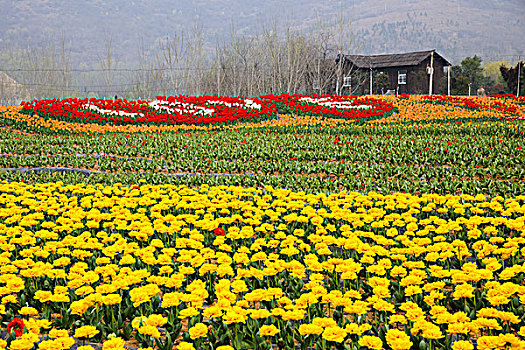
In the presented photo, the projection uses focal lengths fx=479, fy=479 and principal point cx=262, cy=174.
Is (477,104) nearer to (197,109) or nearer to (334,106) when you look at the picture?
(334,106)

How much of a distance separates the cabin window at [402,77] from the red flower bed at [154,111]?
31.2m

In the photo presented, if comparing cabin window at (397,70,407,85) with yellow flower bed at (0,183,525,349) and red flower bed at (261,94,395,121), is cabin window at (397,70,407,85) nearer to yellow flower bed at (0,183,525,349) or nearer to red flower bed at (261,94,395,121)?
red flower bed at (261,94,395,121)

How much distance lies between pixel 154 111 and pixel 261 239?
810 inches

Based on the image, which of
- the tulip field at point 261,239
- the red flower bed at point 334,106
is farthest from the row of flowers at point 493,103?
the tulip field at point 261,239

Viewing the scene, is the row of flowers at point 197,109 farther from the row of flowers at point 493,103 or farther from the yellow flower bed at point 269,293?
the yellow flower bed at point 269,293

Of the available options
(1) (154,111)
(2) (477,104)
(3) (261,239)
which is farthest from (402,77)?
(3) (261,239)

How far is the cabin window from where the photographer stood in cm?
5284

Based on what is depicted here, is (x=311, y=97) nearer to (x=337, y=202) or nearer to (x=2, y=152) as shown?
(x=2, y=152)

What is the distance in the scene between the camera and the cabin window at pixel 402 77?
52.8 metres

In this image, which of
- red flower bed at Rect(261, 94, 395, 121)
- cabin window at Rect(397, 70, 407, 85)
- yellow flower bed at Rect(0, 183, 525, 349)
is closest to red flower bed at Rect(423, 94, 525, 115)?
red flower bed at Rect(261, 94, 395, 121)

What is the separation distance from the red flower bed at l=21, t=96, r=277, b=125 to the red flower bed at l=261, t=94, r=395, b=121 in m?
1.13

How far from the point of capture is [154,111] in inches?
961

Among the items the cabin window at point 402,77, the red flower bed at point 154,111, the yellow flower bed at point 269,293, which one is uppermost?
the cabin window at point 402,77

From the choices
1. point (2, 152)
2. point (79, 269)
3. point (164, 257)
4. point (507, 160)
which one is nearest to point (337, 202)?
point (164, 257)
